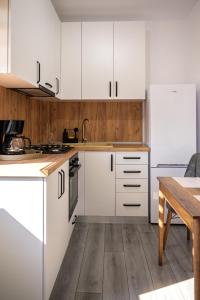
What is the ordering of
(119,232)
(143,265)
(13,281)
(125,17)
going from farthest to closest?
(125,17) < (119,232) < (143,265) < (13,281)

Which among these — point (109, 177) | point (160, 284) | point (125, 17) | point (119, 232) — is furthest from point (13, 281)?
point (125, 17)

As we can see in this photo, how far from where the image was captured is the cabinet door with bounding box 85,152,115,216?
3230 millimetres

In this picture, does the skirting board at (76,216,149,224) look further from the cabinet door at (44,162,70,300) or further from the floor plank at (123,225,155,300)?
the cabinet door at (44,162,70,300)

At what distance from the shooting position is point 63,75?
3412 mm

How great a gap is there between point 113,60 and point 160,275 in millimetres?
2444

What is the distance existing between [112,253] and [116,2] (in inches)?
105

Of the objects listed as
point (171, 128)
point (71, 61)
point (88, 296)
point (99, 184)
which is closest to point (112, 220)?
point (99, 184)

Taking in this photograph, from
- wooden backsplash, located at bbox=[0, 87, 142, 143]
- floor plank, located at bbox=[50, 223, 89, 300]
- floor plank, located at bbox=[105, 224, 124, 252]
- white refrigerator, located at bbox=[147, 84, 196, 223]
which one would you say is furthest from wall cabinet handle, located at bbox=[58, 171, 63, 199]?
wooden backsplash, located at bbox=[0, 87, 142, 143]

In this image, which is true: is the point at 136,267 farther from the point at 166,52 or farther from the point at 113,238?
the point at 166,52

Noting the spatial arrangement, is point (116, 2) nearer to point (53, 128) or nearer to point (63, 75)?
point (63, 75)

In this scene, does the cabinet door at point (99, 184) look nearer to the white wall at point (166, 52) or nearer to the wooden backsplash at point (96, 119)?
the wooden backsplash at point (96, 119)

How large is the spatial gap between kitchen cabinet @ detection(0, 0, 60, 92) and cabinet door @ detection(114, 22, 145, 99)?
0.80 m

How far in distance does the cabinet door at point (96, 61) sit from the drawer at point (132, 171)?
0.90 m

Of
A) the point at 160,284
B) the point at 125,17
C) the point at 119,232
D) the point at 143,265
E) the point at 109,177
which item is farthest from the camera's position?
the point at 125,17
